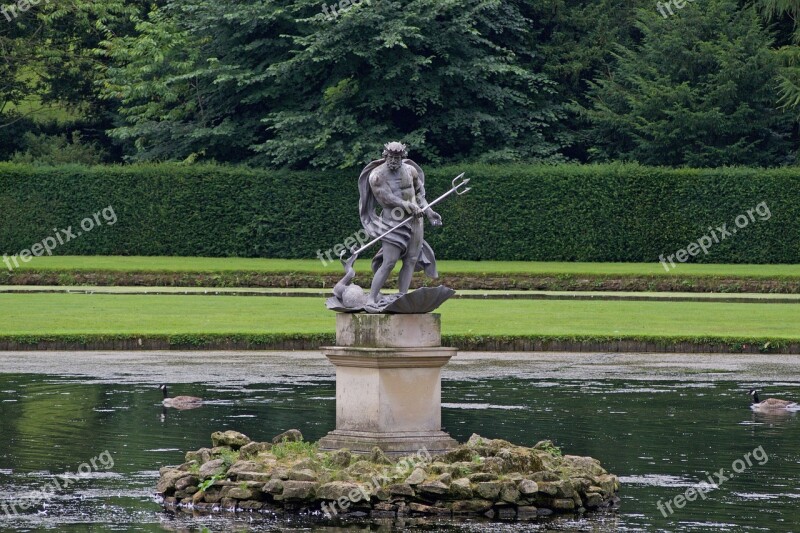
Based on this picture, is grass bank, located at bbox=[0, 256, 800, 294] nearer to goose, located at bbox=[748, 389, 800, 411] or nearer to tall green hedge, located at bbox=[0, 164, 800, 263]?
tall green hedge, located at bbox=[0, 164, 800, 263]

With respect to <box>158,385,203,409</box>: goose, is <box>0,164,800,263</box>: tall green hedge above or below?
above

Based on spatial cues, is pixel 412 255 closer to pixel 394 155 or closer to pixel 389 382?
pixel 394 155

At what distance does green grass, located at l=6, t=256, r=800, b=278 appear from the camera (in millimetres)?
37906

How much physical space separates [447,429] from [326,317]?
13.1 metres

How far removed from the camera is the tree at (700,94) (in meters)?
45.7

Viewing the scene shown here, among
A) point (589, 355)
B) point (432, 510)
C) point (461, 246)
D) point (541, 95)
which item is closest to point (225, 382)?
point (589, 355)

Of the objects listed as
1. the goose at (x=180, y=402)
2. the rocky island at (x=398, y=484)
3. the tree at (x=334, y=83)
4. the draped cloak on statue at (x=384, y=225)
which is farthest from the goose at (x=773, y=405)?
the tree at (x=334, y=83)

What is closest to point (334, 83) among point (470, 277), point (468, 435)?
point (470, 277)

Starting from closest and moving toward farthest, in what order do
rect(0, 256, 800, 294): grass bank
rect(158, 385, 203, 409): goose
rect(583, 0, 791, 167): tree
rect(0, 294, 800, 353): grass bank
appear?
rect(158, 385, 203, 409): goose < rect(0, 294, 800, 353): grass bank < rect(0, 256, 800, 294): grass bank < rect(583, 0, 791, 167): tree

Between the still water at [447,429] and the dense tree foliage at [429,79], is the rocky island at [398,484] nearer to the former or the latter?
the still water at [447,429]

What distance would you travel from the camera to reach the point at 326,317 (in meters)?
28.4

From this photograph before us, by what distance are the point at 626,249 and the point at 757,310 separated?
40.3ft

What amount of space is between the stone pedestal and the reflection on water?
5.14 ft

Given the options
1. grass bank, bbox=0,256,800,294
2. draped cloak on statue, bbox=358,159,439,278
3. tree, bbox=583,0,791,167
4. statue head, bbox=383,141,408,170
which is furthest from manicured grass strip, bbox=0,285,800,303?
statue head, bbox=383,141,408,170
